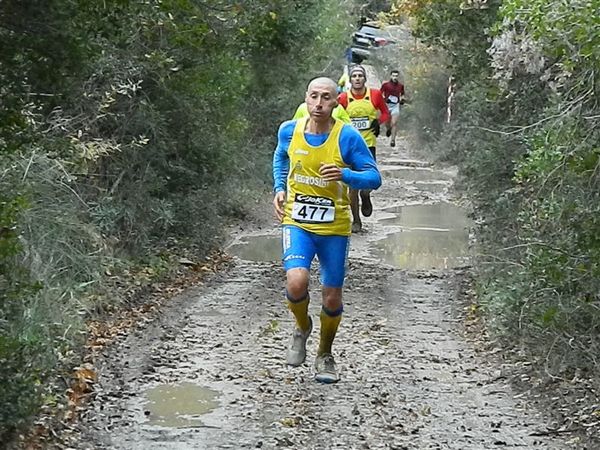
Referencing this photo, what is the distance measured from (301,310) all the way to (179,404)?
1.11 meters

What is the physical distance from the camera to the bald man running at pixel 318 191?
796cm

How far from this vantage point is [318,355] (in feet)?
28.0

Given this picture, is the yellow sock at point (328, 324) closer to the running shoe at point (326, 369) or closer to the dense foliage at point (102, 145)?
the running shoe at point (326, 369)

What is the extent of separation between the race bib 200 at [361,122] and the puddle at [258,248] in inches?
83.8

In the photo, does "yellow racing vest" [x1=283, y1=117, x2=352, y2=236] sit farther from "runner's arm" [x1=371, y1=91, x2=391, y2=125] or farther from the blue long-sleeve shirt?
"runner's arm" [x1=371, y1=91, x2=391, y2=125]

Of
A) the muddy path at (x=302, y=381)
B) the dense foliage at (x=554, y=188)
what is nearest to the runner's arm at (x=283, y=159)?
the muddy path at (x=302, y=381)

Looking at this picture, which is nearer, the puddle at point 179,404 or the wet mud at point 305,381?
the wet mud at point 305,381

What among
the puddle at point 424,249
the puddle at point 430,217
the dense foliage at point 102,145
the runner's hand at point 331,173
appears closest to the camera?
the dense foliage at point 102,145

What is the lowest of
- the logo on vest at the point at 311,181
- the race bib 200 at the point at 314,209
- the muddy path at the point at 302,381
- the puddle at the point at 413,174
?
the puddle at the point at 413,174

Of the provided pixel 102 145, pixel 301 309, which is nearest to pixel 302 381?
pixel 301 309

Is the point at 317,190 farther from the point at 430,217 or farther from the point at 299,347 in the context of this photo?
the point at 430,217

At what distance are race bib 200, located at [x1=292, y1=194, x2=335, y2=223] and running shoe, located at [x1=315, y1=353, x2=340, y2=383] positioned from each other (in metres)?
1.10

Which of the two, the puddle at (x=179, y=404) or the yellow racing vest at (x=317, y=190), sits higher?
the yellow racing vest at (x=317, y=190)

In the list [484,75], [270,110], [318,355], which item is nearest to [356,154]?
[318,355]
